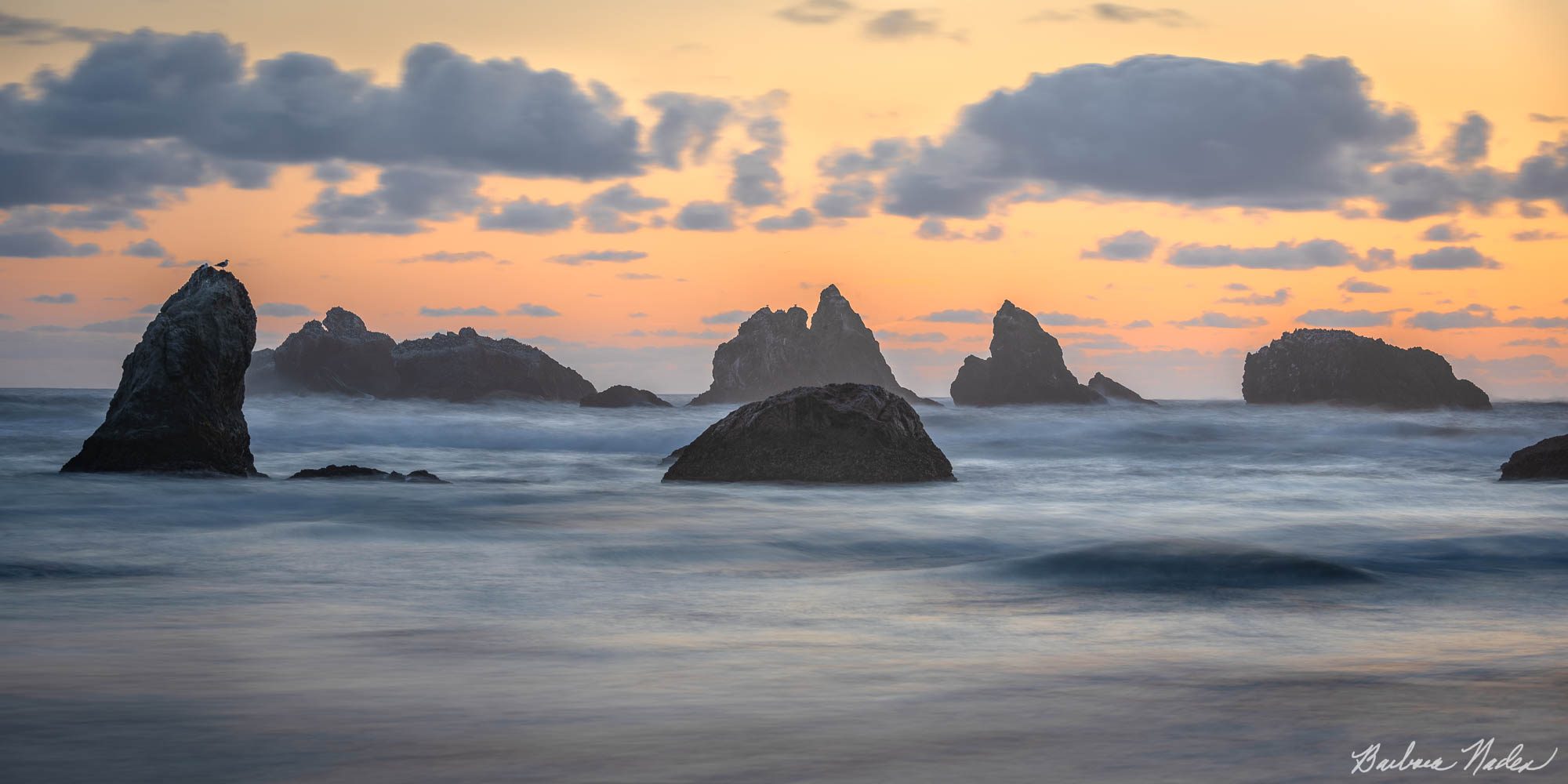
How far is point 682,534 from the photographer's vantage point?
14.6 meters

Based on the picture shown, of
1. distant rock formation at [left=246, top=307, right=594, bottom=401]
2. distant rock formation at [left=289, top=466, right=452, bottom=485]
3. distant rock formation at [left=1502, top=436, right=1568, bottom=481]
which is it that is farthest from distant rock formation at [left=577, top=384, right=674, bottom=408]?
distant rock formation at [left=1502, top=436, right=1568, bottom=481]

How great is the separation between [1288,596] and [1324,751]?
18.9ft

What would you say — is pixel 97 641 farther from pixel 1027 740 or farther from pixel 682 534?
pixel 682 534

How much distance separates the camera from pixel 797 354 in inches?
3236

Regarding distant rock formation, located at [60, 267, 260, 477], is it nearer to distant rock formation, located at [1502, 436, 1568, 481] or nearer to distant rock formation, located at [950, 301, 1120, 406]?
distant rock formation, located at [1502, 436, 1568, 481]

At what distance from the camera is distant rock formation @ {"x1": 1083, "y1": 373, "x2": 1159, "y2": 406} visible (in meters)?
77.1

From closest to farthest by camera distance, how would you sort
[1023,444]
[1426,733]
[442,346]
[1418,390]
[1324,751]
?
[1324,751] → [1426,733] → [1023,444] → [1418,390] → [442,346]

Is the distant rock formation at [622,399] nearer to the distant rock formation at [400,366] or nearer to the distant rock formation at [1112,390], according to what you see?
the distant rock formation at [400,366]

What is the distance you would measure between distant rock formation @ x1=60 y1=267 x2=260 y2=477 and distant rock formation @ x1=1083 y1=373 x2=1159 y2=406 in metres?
62.7

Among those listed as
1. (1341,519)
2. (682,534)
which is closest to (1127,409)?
(1341,519)

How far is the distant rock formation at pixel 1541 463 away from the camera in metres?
21.8
